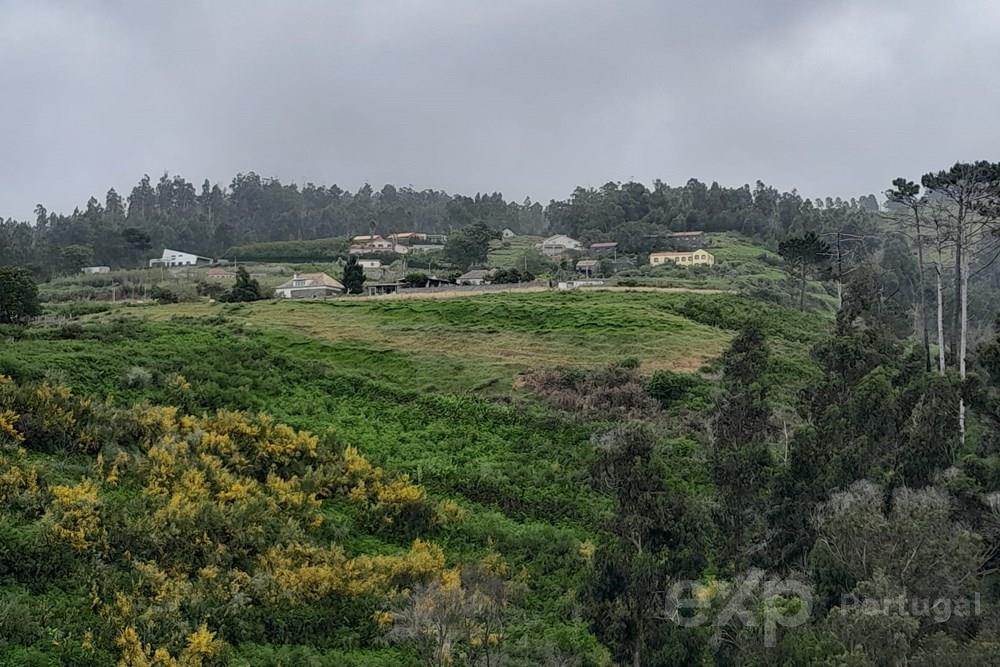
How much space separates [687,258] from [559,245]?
65.2 feet

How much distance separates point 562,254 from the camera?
89750mm

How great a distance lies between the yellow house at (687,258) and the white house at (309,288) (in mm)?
31499

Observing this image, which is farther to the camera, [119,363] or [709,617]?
[119,363]

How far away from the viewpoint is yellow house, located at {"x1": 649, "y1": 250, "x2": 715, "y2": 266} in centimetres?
7650

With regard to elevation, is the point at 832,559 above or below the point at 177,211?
below

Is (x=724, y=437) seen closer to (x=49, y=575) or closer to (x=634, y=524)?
(x=634, y=524)

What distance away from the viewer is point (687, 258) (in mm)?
77562

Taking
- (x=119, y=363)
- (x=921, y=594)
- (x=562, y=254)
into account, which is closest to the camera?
(x=921, y=594)

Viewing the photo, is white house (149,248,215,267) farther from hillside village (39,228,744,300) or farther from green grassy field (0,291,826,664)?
green grassy field (0,291,826,664)

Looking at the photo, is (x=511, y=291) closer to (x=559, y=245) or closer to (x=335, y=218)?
(x=559, y=245)

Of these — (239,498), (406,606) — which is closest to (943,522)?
(406,606)

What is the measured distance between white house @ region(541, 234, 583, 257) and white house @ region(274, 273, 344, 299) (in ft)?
116

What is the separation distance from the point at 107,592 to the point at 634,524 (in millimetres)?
7815

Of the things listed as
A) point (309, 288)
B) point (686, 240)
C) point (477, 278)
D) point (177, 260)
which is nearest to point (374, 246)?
point (177, 260)
